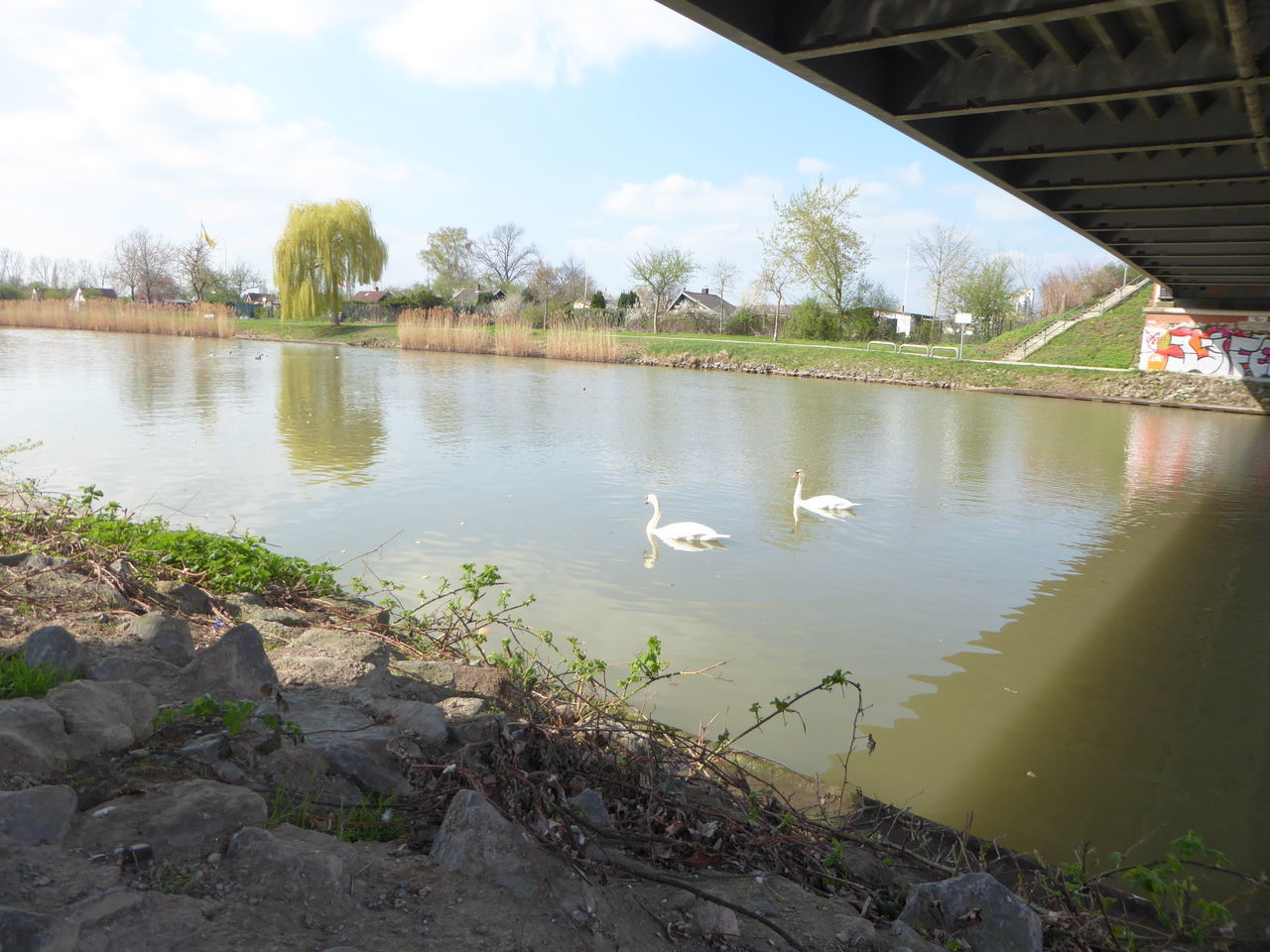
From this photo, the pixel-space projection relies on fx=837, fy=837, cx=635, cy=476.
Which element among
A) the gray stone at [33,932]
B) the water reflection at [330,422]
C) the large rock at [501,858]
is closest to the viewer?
the gray stone at [33,932]

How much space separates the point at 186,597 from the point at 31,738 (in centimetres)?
277

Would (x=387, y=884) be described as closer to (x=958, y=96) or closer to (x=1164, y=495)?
(x=958, y=96)

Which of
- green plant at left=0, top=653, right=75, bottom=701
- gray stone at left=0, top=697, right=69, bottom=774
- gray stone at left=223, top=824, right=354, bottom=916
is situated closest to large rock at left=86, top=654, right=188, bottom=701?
green plant at left=0, top=653, right=75, bottom=701

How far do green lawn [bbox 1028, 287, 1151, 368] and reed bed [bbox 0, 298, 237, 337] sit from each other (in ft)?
150

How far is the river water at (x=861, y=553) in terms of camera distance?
5.17 meters

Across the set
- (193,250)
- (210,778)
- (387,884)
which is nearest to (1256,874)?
(387,884)

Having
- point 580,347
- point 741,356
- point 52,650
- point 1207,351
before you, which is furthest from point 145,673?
point 741,356

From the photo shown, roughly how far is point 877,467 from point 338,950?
14735mm

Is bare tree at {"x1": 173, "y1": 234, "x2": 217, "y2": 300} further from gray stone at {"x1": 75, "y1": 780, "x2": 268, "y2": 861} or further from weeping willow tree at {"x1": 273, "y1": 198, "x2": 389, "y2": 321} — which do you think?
gray stone at {"x1": 75, "y1": 780, "x2": 268, "y2": 861}

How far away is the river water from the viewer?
517 centimetres

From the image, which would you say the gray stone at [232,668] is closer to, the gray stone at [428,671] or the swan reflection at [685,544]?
the gray stone at [428,671]

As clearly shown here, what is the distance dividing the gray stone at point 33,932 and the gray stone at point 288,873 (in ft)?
1.52

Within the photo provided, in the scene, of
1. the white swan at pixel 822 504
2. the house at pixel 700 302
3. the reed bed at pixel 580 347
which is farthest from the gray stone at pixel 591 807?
the house at pixel 700 302

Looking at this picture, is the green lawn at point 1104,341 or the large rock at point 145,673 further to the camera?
the green lawn at point 1104,341
